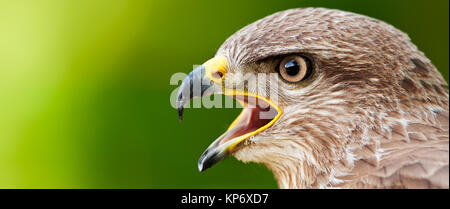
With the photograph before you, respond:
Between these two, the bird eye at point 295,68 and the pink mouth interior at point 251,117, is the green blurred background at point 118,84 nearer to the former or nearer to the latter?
the pink mouth interior at point 251,117

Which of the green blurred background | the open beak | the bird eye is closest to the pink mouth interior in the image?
the open beak

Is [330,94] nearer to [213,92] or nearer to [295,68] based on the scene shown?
[295,68]

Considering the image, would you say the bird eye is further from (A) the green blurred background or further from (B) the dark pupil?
(A) the green blurred background

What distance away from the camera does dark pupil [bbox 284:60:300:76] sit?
152 cm

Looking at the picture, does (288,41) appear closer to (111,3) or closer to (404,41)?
(404,41)

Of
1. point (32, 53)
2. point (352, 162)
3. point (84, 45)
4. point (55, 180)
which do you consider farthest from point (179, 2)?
point (352, 162)

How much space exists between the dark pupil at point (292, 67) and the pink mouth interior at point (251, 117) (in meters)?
0.18

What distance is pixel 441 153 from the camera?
1301 millimetres

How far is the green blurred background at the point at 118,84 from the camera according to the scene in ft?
10.2

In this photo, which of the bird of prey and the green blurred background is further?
the green blurred background

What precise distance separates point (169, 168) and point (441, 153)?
2.19 m

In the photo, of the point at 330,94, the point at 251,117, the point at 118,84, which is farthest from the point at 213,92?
the point at 118,84

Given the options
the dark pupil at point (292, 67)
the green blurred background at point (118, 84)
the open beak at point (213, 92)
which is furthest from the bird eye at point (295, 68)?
the green blurred background at point (118, 84)

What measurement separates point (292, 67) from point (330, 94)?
0.14m
